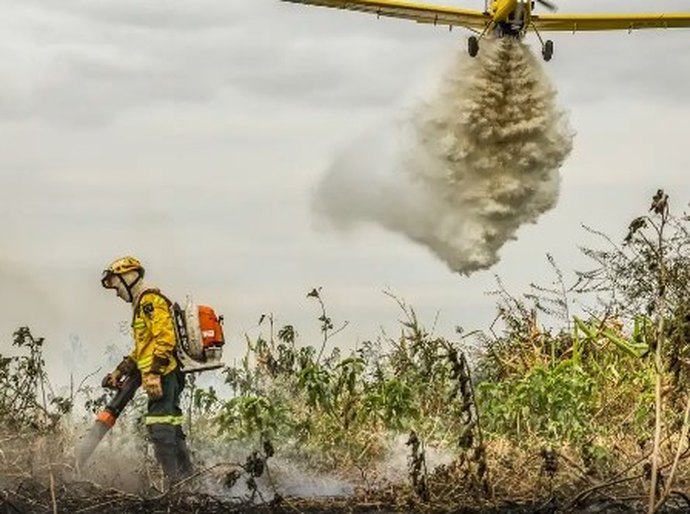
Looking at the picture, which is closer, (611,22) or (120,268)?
(120,268)

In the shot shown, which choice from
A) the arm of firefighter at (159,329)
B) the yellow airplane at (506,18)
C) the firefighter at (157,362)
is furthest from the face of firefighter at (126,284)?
the yellow airplane at (506,18)

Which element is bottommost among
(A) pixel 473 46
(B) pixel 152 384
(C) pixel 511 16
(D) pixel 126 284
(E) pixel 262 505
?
(E) pixel 262 505

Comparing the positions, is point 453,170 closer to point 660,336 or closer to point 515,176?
point 515,176

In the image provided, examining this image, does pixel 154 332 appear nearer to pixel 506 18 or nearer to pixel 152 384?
pixel 152 384

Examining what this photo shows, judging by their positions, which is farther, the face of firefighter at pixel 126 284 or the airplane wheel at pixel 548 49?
the airplane wheel at pixel 548 49

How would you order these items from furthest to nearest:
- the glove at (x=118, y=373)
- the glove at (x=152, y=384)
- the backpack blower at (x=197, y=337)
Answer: the glove at (x=118, y=373) → the backpack blower at (x=197, y=337) → the glove at (x=152, y=384)

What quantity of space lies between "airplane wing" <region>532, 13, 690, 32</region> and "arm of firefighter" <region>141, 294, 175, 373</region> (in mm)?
18273

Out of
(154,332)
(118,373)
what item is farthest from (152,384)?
(118,373)

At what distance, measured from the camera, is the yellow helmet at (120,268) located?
40.2 ft

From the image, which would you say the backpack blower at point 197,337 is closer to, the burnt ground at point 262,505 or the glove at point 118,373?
the glove at point 118,373

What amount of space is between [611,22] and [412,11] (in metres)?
4.78

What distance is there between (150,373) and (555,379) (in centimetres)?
351

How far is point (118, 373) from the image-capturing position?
41.0ft

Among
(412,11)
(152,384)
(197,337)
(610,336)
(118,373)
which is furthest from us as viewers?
(412,11)
